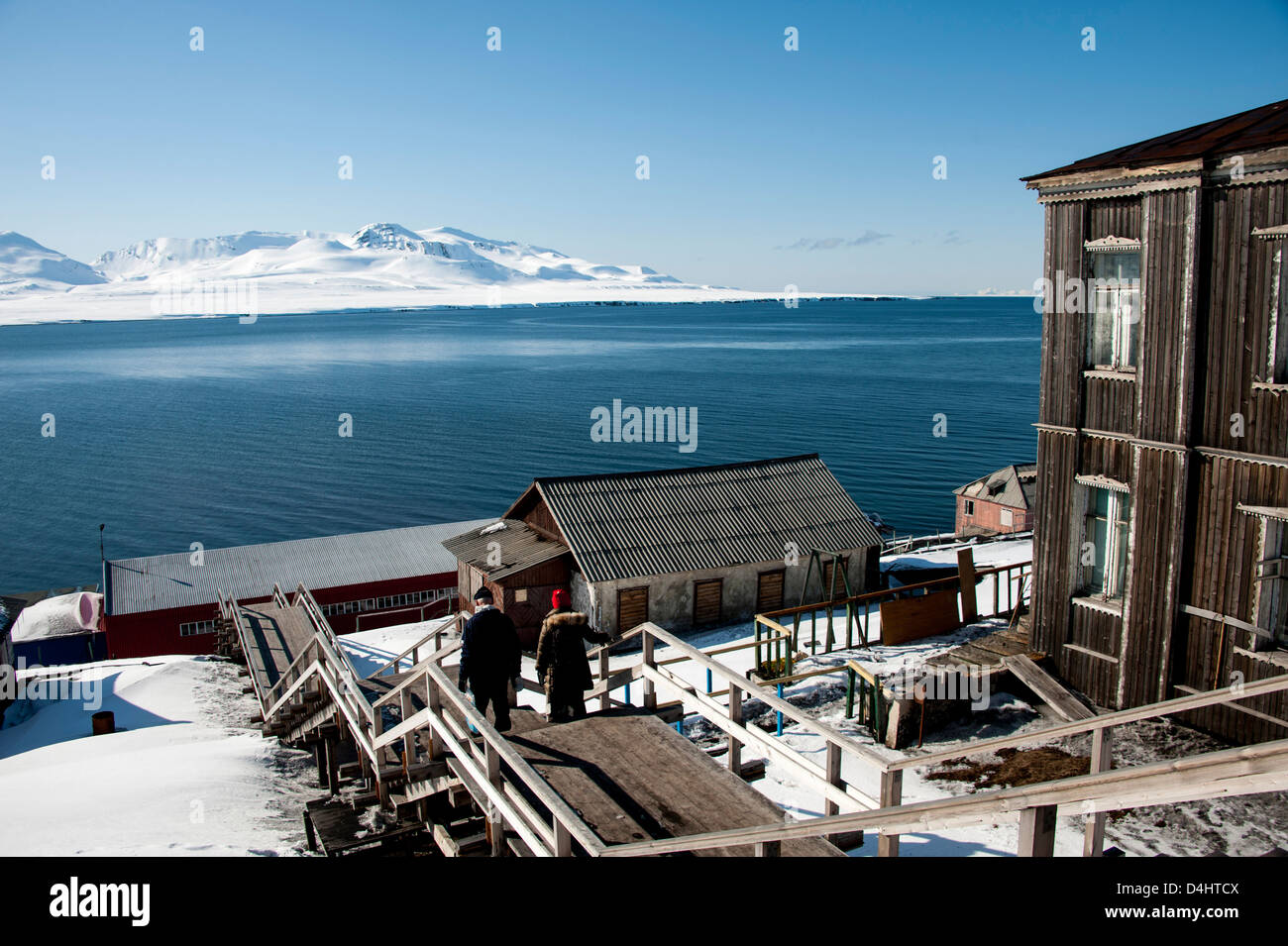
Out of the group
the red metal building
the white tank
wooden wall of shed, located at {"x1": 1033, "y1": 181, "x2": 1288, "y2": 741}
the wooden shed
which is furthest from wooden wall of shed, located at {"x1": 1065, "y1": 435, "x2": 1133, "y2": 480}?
the white tank

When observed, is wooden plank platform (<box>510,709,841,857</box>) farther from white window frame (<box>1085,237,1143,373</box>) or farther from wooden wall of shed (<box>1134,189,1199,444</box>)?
white window frame (<box>1085,237,1143,373</box>)

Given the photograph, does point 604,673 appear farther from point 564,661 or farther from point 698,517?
point 698,517

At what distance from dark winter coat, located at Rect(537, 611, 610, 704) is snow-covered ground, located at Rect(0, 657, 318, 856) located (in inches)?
172

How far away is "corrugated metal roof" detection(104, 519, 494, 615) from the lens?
123ft

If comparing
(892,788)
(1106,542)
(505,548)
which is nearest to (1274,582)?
(1106,542)

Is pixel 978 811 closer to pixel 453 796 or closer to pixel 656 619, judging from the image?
pixel 453 796

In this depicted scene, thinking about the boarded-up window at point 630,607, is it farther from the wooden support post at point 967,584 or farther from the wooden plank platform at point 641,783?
the wooden plank platform at point 641,783

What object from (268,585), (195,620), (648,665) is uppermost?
(648,665)

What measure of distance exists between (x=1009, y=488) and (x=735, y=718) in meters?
43.1

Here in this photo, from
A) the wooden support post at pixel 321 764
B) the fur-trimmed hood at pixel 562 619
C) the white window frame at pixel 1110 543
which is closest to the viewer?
the fur-trimmed hood at pixel 562 619

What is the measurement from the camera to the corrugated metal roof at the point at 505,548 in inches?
1053

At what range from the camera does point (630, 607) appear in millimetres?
25906

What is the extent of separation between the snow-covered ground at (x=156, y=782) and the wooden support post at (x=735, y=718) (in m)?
5.69

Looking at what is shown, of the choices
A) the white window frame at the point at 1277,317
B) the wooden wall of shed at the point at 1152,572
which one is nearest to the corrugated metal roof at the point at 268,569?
the wooden wall of shed at the point at 1152,572
